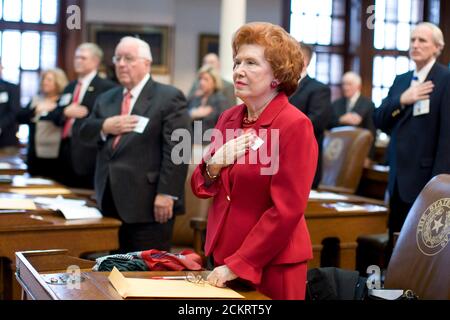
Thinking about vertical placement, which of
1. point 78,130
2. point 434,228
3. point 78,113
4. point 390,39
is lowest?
point 434,228

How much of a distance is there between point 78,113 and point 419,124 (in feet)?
8.33

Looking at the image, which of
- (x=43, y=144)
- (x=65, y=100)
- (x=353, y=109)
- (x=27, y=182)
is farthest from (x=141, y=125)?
(x=353, y=109)

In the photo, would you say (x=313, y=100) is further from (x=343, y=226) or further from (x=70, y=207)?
(x=70, y=207)

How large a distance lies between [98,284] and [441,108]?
2.73 m

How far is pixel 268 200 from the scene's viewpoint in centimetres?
246

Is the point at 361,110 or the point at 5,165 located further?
the point at 361,110

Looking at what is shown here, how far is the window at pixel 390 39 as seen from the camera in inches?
531

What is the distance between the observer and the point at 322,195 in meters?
5.32

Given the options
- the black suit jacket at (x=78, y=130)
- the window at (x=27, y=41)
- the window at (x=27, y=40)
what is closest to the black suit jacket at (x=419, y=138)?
the black suit jacket at (x=78, y=130)

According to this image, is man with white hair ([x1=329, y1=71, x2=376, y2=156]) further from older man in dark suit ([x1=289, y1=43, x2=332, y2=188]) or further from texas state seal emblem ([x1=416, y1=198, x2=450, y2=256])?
texas state seal emblem ([x1=416, y1=198, x2=450, y2=256])

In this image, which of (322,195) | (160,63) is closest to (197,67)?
(160,63)

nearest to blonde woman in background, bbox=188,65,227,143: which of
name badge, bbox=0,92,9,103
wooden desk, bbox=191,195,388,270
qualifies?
name badge, bbox=0,92,9,103

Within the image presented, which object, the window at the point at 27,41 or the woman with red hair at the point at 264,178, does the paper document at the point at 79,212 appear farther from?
the window at the point at 27,41
